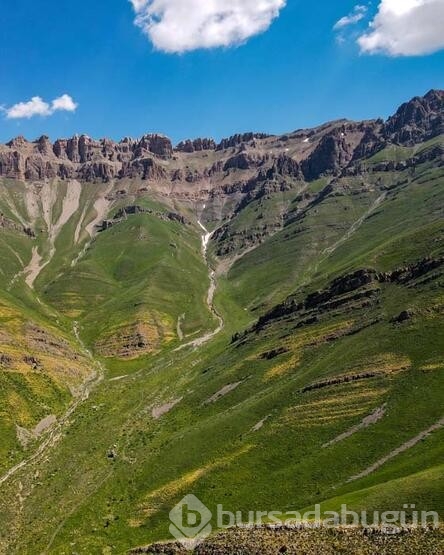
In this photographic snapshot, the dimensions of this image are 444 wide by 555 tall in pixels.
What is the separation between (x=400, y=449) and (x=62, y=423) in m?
77.2

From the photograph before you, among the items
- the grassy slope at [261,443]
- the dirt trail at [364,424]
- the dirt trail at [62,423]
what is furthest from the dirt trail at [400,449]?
the dirt trail at [62,423]

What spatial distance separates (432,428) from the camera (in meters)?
77.0

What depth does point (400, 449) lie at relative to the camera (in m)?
74.4

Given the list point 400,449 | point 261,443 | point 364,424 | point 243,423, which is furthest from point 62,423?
point 400,449

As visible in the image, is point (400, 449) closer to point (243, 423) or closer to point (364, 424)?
point (364, 424)

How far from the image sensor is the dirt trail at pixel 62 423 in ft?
318

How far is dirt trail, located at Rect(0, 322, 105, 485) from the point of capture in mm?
96994

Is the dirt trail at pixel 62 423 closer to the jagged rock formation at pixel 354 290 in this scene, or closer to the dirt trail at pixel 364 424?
the jagged rock formation at pixel 354 290

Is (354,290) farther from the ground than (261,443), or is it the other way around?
(354,290)

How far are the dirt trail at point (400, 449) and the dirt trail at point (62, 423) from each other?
61.2 metres

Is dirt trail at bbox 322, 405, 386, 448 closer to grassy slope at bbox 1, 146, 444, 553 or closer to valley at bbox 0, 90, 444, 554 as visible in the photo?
valley at bbox 0, 90, 444, 554

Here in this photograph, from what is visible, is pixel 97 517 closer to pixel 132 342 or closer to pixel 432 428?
pixel 432 428

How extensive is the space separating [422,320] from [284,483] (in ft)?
175

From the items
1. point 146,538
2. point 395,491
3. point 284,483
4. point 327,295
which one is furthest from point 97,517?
point 327,295
